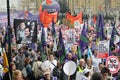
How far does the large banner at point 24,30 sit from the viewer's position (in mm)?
14133

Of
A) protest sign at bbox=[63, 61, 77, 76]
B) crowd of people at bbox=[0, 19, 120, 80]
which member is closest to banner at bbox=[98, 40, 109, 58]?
crowd of people at bbox=[0, 19, 120, 80]

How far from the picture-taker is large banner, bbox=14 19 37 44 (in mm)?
14133

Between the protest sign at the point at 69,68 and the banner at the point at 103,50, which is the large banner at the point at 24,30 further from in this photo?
the protest sign at the point at 69,68

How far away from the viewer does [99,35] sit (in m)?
17.6

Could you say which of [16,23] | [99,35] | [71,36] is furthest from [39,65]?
[71,36]

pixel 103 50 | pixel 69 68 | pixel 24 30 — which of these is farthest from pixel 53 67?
pixel 69 68

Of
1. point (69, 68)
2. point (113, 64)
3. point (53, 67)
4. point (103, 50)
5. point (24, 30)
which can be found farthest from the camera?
point (24, 30)

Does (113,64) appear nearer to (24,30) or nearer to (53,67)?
(53,67)

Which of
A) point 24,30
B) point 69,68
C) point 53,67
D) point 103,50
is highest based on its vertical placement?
point 24,30

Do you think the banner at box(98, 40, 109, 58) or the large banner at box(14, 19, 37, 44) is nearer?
the banner at box(98, 40, 109, 58)

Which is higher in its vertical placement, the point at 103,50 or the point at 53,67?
the point at 103,50

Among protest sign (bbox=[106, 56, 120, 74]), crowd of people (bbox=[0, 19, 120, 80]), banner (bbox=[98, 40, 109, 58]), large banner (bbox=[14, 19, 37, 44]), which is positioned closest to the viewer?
crowd of people (bbox=[0, 19, 120, 80])

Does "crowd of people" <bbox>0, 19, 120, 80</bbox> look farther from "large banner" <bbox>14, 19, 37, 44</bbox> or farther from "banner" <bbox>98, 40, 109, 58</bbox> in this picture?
"large banner" <bbox>14, 19, 37, 44</bbox>

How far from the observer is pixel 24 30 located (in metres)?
14.2
